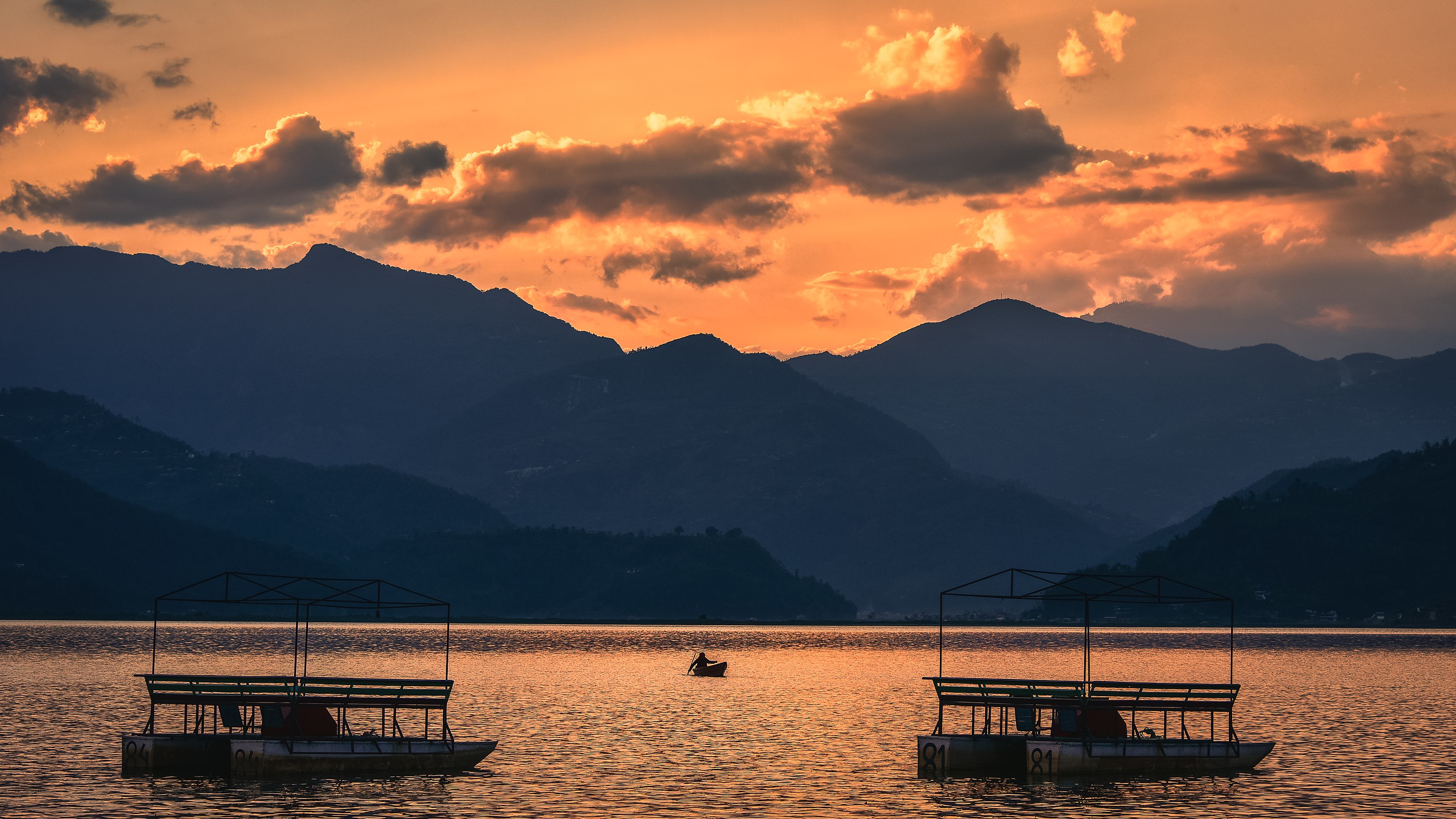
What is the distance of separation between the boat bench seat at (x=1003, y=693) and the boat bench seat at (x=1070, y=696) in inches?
0.9

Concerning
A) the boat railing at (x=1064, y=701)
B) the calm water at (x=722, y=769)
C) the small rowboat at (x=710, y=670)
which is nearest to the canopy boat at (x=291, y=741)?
the calm water at (x=722, y=769)

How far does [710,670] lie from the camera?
171750 millimetres


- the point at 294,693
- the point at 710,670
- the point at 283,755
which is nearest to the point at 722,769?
the point at 294,693

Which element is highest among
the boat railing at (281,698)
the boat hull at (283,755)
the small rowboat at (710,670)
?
the boat railing at (281,698)

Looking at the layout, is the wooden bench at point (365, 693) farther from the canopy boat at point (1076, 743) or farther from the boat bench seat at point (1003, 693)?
the canopy boat at point (1076, 743)

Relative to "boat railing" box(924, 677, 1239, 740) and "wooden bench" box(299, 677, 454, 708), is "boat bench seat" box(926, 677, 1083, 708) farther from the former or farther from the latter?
"wooden bench" box(299, 677, 454, 708)

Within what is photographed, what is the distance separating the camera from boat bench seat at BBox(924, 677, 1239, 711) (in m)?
74.5

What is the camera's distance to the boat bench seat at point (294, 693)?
71688 millimetres

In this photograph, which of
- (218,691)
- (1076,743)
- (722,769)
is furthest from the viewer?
(722,769)

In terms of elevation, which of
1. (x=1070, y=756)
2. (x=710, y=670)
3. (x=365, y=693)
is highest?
(x=365, y=693)

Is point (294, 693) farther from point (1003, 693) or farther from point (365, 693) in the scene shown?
A: point (1003, 693)

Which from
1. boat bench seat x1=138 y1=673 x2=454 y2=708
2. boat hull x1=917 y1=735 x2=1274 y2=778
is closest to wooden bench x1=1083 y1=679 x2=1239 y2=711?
boat hull x1=917 y1=735 x2=1274 y2=778

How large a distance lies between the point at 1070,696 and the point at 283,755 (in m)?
39.3

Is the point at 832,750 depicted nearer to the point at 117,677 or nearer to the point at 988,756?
the point at 988,756
